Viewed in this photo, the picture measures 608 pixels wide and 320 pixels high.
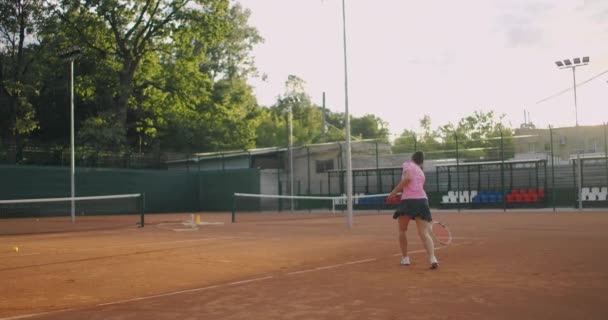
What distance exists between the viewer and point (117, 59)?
4028 centimetres

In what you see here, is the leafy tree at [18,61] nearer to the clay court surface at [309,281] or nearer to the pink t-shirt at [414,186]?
the clay court surface at [309,281]

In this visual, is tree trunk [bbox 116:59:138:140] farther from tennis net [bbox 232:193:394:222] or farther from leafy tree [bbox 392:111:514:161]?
leafy tree [bbox 392:111:514:161]

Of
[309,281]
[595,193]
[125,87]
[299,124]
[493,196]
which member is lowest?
[309,281]

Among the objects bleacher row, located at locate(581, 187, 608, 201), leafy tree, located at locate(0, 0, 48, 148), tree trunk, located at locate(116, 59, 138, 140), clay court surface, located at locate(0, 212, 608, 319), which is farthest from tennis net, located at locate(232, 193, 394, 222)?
clay court surface, located at locate(0, 212, 608, 319)

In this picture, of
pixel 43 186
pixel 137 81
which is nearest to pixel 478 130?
pixel 137 81

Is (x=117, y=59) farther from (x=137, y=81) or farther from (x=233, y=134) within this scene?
(x=233, y=134)

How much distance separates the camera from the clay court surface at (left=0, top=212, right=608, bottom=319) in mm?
5828

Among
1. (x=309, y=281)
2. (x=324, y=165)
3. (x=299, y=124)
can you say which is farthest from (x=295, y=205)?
(x=299, y=124)

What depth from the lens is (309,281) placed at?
7703 millimetres

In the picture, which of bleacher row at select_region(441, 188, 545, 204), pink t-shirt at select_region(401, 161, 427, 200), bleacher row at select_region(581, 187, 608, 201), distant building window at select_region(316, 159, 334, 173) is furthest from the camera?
distant building window at select_region(316, 159, 334, 173)

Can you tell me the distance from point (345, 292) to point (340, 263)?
2.87 metres

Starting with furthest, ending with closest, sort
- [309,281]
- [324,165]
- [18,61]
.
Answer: [324,165] < [18,61] < [309,281]

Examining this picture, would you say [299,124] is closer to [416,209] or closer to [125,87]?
[125,87]

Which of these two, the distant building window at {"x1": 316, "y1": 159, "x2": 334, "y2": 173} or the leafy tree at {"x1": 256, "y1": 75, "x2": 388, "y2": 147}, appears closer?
the distant building window at {"x1": 316, "y1": 159, "x2": 334, "y2": 173}
